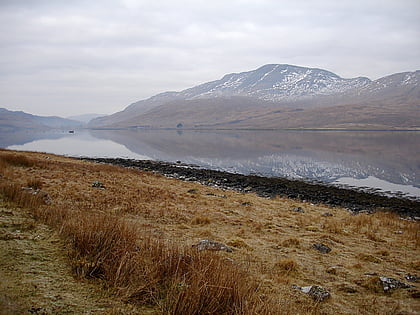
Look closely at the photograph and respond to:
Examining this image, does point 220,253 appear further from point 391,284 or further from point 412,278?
point 412,278

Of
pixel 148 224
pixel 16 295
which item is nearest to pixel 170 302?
pixel 16 295

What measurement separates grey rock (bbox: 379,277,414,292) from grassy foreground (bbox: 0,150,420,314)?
134mm

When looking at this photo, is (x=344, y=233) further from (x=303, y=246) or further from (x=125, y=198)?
(x=125, y=198)

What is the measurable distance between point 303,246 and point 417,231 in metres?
7.90

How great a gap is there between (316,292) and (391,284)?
2186 mm

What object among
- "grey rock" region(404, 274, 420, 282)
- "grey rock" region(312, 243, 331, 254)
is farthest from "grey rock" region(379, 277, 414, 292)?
"grey rock" region(312, 243, 331, 254)

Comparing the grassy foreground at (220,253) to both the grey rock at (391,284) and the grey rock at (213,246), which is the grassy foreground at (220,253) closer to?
the grey rock at (391,284)

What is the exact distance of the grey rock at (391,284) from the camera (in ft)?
22.9

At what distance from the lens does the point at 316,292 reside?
20.7ft

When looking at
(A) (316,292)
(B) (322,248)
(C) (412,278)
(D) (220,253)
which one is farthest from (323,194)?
(A) (316,292)

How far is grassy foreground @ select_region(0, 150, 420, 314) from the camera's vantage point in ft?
15.2

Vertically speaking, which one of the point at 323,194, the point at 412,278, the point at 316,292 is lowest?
the point at 323,194

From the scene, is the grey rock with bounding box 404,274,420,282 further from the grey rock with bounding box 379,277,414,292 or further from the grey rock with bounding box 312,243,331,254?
the grey rock with bounding box 312,243,331,254

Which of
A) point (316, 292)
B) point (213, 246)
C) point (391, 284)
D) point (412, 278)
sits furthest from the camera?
point (213, 246)
